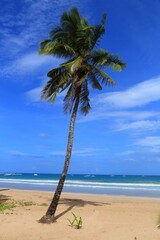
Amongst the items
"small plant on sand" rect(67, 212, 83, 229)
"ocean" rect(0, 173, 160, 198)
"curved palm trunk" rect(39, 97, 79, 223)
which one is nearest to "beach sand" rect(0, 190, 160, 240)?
"small plant on sand" rect(67, 212, 83, 229)

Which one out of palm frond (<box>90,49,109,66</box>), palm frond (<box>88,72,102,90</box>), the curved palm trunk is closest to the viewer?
the curved palm trunk

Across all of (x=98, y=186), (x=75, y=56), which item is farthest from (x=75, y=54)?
(x=98, y=186)

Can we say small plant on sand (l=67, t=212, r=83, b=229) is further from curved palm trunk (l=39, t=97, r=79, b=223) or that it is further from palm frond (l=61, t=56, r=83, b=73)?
palm frond (l=61, t=56, r=83, b=73)

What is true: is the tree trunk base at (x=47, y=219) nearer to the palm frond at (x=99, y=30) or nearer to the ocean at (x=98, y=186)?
the palm frond at (x=99, y=30)

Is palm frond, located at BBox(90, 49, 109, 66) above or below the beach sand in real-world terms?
above

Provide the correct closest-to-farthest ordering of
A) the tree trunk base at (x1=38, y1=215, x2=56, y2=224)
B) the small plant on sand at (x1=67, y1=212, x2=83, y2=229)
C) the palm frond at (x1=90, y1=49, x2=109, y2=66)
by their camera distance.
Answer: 1. the small plant on sand at (x1=67, y1=212, x2=83, y2=229)
2. the tree trunk base at (x1=38, y1=215, x2=56, y2=224)
3. the palm frond at (x1=90, y1=49, x2=109, y2=66)

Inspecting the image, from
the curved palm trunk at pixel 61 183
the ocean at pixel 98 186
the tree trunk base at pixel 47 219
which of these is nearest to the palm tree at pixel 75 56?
the curved palm trunk at pixel 61 183

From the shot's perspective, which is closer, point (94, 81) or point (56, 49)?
point (56, 49)

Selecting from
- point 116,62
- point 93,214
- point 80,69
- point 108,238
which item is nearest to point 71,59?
point 80,69

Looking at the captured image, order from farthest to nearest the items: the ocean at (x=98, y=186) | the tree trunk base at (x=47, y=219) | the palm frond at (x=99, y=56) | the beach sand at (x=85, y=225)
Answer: the ocean at (x=98, y=186) < the palm frond at (x=99, y=56) < the tree trunk base at (x=47, y=219) < the beach sand at (x=85, y=225)

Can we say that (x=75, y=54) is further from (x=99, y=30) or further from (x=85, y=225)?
(x=85, y=225)

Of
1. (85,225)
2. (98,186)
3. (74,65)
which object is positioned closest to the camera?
(85,225)

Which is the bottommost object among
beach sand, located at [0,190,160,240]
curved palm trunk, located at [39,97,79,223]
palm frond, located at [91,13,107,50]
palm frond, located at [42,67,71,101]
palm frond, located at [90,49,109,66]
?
beach sand, located at [0,190,160,240]

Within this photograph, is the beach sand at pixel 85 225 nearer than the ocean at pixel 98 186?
Yes
